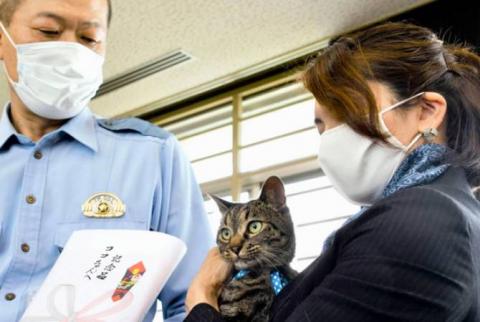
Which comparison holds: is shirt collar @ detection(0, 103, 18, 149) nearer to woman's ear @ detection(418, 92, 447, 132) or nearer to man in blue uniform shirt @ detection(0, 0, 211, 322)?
man in blue uniform shirt @ detection(0, 0, 211, 322)

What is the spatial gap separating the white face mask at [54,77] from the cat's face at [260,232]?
467 mm

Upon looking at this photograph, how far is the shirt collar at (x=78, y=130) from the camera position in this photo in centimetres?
133

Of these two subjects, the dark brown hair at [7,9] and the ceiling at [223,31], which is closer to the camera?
the dark brown hair at [7,9]

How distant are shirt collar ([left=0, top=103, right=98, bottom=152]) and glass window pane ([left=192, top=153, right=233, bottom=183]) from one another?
222 centimetres

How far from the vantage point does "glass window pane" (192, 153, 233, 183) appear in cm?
367

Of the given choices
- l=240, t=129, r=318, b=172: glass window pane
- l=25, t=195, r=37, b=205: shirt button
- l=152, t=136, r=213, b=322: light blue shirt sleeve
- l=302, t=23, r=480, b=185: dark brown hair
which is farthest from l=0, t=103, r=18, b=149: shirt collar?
l=240, t=129, r=318, b=172: glass window pane

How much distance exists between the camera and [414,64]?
1.04 m

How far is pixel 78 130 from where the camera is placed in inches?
53.1

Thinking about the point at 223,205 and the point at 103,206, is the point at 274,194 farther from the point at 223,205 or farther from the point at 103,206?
the point at 103,206

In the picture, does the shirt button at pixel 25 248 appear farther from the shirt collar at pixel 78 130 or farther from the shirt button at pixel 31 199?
the shirt collar at pixel 78 130

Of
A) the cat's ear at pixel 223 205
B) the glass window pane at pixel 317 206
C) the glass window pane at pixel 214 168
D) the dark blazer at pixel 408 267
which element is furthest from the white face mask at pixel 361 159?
the glass window pane at pixel 214 168

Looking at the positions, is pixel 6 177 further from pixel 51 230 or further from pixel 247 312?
pixel 247 312

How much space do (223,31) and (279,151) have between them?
799 millimetres

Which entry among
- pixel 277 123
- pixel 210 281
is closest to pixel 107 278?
pixel 210 281
